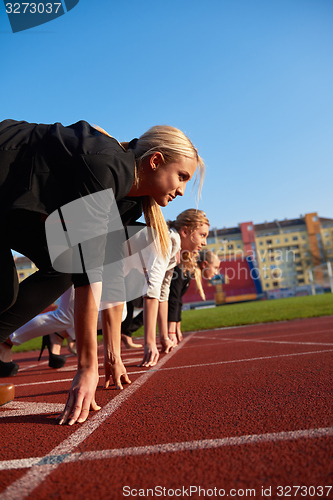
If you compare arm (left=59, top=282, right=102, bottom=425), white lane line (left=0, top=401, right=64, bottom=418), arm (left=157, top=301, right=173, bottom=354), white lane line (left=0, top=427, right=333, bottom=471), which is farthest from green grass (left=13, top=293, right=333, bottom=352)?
white lane line (left=0, top=427, right=333, bottom=471)

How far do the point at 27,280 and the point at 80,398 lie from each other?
978mm

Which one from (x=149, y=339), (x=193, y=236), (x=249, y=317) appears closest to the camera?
(x=149, y=339)

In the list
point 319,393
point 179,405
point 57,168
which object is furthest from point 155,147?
point 319,393

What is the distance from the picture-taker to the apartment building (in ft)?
284

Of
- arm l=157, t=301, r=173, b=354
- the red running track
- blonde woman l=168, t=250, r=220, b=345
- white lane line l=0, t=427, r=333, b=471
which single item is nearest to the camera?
the red running track

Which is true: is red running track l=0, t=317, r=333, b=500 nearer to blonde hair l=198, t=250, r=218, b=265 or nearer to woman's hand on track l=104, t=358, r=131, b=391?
woman's hand on track l=104, t=358, r=131, b=391

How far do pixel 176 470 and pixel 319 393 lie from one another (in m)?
1.04

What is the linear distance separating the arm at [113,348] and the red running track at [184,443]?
0.45 ft

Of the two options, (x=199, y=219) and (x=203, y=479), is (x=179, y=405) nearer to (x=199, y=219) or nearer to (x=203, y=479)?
(x=203, y=479)

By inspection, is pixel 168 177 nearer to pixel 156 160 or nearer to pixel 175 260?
pixel 156 160

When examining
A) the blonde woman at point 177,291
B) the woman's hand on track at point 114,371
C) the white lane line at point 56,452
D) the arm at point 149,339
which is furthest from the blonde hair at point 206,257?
the white lane line at point 56,452

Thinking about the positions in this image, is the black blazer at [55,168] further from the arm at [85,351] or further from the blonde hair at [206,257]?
the blonde hair at [206,257]

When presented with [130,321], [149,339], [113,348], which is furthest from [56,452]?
[130,321]

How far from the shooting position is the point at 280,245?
89062 millimetres
